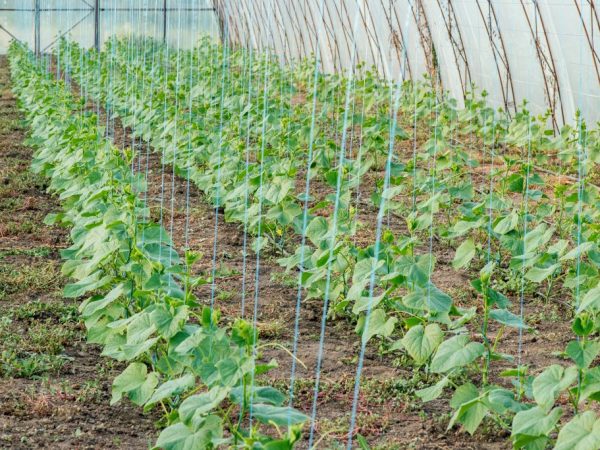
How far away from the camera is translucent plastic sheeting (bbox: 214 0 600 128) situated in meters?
9.80

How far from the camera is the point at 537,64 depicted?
10.9m

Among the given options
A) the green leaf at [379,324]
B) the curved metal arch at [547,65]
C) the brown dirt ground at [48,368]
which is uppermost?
the curved metal arch at [547,65]

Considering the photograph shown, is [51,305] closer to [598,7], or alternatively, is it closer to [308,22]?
[598,7]

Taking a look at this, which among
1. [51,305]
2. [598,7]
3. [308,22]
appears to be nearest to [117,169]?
[51,305]

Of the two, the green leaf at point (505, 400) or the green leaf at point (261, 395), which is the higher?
the green leaf at point (261, 395)

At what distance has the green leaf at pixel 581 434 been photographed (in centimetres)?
306

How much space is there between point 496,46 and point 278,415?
9614 millimetres

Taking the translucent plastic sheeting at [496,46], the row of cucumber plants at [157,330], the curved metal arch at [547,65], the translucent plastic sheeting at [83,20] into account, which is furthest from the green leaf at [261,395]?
the translucent plastic sheeting at [83,20]

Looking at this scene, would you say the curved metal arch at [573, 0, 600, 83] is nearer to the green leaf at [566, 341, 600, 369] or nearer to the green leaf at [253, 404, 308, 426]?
the green leaf at [566, 341, 600, 369]

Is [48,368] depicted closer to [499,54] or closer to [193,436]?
[193,436]

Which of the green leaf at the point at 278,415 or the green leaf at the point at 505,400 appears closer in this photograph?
the green leaf at the point at 278,415

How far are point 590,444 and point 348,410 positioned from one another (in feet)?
4.65

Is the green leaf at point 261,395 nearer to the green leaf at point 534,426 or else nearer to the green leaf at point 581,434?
the green leaf at point 534,426

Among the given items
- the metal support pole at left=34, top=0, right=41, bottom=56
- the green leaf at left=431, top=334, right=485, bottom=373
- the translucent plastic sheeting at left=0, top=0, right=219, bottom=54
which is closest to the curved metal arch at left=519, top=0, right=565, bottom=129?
the green leaf at left=431, top=334, right=485, bottom=373
